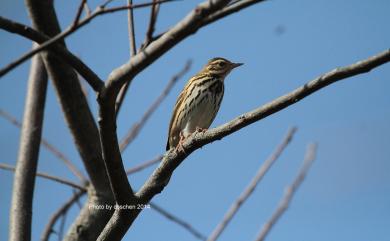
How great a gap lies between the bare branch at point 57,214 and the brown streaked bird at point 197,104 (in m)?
1.68

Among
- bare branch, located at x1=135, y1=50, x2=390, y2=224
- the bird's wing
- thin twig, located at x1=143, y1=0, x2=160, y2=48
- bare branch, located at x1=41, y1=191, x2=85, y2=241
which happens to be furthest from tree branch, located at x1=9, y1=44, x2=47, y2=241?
the bird's wing

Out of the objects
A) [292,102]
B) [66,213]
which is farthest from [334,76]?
[66,213]

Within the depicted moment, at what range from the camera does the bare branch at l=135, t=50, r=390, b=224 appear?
121 inches

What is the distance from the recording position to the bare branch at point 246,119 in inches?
121

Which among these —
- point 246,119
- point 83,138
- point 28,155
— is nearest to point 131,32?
point 246,119

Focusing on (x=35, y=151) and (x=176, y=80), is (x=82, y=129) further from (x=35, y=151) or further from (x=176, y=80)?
(x=176, y=80)

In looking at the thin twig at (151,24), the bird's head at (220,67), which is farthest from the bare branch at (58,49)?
the bird's head at (220,67)

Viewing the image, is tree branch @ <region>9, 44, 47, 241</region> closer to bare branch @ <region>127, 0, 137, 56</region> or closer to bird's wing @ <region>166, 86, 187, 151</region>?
bare branch @ <region>127, 0, 137, 56</region>

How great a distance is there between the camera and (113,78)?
10.2ft

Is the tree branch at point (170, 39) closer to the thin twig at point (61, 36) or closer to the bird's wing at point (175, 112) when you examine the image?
the thin twig at point (61, 36)

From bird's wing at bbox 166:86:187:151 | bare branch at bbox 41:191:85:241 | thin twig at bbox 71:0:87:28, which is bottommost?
bare branch at bbox 41:191:85:241

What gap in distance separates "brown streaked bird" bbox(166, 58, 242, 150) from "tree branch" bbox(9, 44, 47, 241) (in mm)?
2022

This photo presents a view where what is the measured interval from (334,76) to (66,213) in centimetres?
327

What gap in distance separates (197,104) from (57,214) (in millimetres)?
2416
